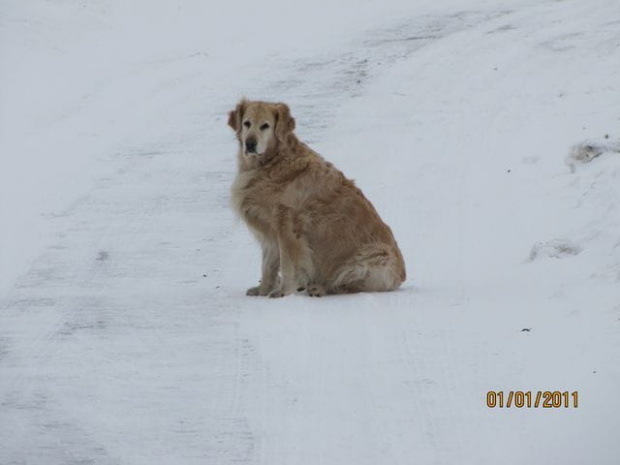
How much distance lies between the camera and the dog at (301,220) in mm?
9648

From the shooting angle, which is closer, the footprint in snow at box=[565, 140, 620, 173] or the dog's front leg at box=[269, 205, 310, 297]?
the dog's front leg at box=[269, 205, 310, 297]

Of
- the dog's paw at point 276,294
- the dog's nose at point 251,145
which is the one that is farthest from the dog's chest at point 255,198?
the dog's paw at point 276,294

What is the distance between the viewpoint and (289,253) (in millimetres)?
9586

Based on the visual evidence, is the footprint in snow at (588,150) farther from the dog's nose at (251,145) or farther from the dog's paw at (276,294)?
the dog's paw at (276,294)

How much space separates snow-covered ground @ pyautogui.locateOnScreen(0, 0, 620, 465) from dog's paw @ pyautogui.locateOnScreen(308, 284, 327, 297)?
23 cm

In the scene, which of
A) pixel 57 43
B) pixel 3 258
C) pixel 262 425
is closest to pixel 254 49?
pixel 57 43

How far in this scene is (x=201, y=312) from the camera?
8.91 metres

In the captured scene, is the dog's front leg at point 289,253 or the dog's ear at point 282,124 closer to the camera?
the dog's front leg at point 289,253

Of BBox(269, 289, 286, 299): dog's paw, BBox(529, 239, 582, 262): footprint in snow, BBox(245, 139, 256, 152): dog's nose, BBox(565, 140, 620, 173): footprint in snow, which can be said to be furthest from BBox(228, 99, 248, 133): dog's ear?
BBox(565, 140, 620, 173): footprint in snow

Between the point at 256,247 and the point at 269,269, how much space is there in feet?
4.81

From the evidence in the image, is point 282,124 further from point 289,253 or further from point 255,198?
point 289,253

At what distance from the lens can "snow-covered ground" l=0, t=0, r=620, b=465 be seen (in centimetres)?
646

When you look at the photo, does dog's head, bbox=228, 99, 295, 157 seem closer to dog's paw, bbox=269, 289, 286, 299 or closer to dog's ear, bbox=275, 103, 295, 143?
dog's ear, bbox=275, 103, 295, 143

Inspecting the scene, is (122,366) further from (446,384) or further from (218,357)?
(446,384)
